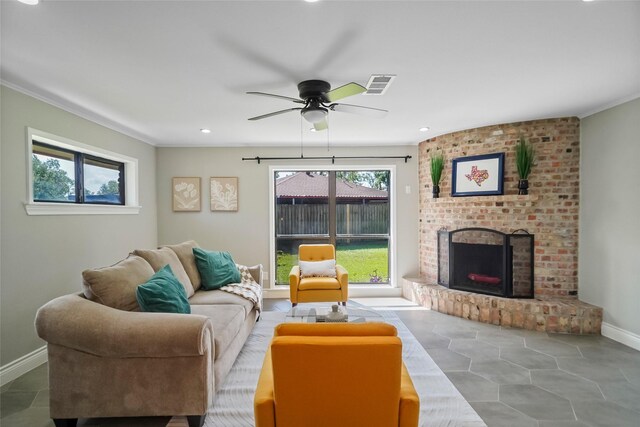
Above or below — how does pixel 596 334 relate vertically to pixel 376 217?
below

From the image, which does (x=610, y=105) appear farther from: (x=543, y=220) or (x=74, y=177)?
(x=74, y=177)

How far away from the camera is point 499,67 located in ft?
7.38

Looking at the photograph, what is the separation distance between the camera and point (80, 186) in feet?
11.1

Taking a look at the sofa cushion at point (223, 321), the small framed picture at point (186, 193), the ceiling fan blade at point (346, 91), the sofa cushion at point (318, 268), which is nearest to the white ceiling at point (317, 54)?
the ceiling fan blade at point (346, 91)

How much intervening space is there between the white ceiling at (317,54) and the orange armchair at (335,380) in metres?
1.65

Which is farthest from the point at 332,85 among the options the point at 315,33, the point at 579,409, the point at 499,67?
the point at 579,409

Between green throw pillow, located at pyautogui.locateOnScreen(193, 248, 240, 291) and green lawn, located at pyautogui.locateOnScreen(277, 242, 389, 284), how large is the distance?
1669 mm

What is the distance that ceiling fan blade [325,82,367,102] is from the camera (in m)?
2.04

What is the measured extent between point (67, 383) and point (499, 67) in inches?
142

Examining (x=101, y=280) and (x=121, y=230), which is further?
(x=121, y=230)

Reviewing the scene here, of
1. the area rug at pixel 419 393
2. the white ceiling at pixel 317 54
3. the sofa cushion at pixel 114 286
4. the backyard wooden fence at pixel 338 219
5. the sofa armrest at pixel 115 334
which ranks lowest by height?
the area rug at pixel 419 393

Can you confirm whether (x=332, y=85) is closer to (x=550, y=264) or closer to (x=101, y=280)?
(x=101, y=280)

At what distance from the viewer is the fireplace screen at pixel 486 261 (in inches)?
147

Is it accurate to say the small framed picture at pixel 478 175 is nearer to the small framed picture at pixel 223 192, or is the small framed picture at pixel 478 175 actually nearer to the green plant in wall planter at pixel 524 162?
the green plant in wall planter at pixel 524 162
